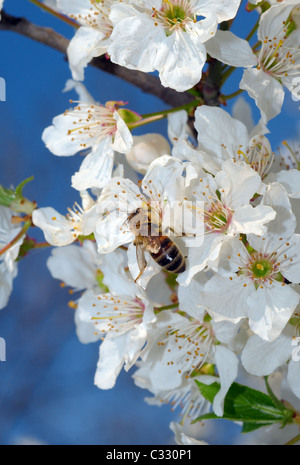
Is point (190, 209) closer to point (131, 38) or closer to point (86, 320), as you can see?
point (131, 38)

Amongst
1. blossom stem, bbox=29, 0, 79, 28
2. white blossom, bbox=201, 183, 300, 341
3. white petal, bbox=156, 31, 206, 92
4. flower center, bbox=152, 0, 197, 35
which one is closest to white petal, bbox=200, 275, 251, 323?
white blossom, bbox=201, 183, 300, 341

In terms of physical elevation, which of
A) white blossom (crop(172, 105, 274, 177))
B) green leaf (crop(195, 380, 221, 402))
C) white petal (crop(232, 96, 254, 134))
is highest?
white blossom (crop(172, 105, 274, 177))

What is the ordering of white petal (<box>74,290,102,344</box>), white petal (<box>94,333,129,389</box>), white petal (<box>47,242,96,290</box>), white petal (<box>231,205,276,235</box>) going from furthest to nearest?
white petal (<box>47,242,96,290</box>) < white petal (<box>74,290,102,344</box>) < white petal (<box>94,333,129,389</box>) < white petal (<box>231,205,276,235</box>)

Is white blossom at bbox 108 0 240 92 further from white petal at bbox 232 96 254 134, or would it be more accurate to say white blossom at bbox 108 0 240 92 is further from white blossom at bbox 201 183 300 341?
white petal at bbox 232 96 254 134

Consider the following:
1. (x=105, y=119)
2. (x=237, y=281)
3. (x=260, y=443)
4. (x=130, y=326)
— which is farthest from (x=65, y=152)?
(x=260, y=443)

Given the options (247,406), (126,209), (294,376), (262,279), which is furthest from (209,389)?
(126,209)

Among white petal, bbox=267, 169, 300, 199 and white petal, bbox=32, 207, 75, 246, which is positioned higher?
white petal, bbox=267, 169, 300, 199

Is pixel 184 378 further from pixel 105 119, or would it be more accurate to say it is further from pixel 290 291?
pixel 105 119
